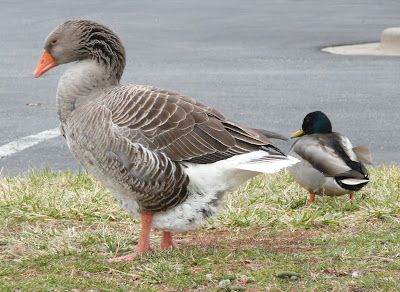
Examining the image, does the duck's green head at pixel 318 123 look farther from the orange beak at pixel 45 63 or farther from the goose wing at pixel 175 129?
the orange beak at pixel 45 63

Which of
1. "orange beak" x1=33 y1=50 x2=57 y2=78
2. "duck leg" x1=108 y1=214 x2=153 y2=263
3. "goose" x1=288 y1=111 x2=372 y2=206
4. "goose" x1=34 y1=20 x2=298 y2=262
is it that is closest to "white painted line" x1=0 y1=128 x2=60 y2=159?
"orange beak" x1=33 y1=50 x2=57 y2=78

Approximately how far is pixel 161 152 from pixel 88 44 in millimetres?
1066

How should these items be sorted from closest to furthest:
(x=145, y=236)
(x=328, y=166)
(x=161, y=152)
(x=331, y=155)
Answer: (x=161, y=152)
(x=145, y=236)
(x=328, y=166)
(x=331, y=155)

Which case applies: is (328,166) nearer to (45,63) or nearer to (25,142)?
(45,63)

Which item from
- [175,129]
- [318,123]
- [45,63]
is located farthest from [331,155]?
[45,63]

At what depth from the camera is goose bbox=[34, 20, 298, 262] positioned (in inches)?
188

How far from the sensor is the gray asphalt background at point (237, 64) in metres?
10.1

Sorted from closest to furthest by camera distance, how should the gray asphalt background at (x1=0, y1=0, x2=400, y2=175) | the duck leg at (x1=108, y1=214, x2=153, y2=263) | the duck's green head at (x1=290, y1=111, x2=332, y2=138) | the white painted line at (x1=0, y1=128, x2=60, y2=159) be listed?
1. the duck leg at (x1=108, y1=214, x2=153, y2=263)
2. the duck's green head at (x1=290, y1=111, x2=332, y2=138)
3. the white painted line at (x1=0, y1=128, x2=60, y2=159)
4. the gray asphalt background at (x1=0, y1=0, x2=400, y2=175)

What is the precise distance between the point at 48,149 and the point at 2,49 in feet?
22.5

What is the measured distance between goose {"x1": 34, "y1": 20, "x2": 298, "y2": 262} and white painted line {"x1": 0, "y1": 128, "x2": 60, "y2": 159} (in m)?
3.81

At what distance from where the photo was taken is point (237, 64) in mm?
14109

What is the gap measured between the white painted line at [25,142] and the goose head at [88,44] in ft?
11.6

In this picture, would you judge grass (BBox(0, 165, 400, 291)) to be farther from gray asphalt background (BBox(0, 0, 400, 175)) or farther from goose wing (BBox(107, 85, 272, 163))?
gray asphalt background (BBox(0, 0, 400, 175))

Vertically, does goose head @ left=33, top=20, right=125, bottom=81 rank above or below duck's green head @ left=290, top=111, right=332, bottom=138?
above
